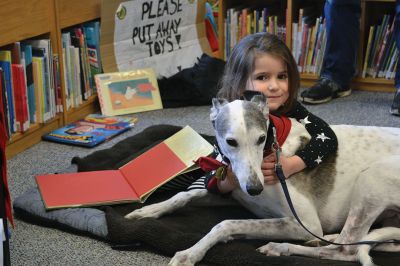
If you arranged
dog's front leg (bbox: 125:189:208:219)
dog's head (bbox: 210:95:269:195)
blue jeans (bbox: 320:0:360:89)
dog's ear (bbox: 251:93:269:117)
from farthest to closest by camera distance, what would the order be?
blue jeans (bbox: 320:0:360:89), dog's front leg (bbox: 125:189:208:219), dog's ear (bbox: 251:93:269:117), dog's head (bbox: 210:95:269:195)

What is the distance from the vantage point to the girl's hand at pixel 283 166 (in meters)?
1.85

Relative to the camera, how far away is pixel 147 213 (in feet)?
6.95

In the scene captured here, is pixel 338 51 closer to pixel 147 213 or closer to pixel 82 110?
pixel 82 110

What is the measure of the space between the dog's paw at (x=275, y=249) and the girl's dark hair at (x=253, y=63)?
0.47 metres

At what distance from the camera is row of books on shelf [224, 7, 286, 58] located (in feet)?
14.0

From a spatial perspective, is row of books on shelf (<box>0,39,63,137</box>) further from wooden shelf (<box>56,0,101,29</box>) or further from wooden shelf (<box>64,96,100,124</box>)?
wooden shelf (<box>56,0,101,29</box>)

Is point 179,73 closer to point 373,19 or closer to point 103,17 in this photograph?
point 103,17

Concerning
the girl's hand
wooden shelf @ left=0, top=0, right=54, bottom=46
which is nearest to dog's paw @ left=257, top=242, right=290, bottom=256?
the girl's hand

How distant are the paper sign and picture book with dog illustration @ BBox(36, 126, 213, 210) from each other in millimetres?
1320

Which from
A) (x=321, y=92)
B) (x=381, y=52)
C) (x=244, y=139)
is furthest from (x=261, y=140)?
(x=381, y=52)

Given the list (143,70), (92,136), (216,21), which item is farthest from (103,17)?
(216,21)

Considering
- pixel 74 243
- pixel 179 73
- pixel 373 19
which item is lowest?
pixel 74 243

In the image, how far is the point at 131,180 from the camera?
2.40 metres

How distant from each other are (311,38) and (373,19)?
0.45 meters
